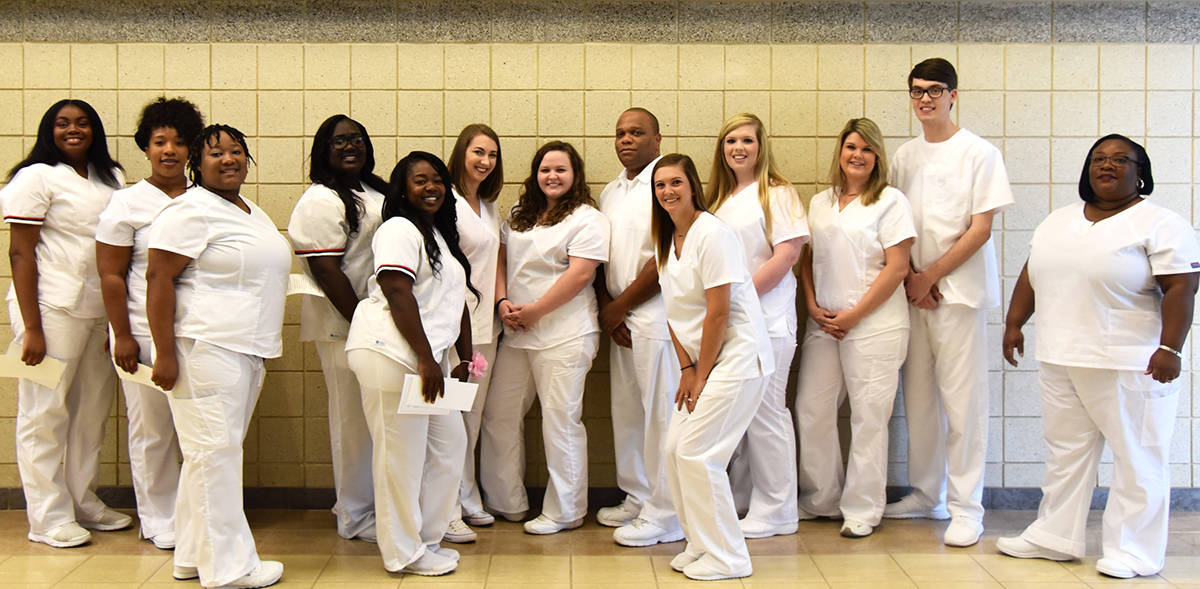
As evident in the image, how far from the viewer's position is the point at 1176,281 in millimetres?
3426

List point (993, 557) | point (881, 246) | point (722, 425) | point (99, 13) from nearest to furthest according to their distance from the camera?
point (722, 425), point (993, 557), point (881, 246), point (99, 13)

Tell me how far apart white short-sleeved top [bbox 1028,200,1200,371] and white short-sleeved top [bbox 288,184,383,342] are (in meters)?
2.51

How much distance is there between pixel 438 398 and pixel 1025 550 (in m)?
2.24

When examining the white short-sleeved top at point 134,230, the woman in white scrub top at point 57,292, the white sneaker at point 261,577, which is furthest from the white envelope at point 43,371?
the white sneaker at point 261,577

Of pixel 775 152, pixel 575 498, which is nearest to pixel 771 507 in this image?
pixel 575 498

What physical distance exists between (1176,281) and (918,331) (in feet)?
3.24

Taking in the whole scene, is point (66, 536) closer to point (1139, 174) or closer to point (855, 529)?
point (855, 529)

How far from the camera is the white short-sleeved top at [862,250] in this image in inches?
158

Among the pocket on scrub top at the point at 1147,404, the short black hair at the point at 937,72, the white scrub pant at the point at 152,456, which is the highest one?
the short black hair at the point at 937,72

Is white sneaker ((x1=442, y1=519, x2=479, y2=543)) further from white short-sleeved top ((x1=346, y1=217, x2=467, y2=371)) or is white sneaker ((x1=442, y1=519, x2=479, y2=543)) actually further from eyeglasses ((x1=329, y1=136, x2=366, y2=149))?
eyeglasses ((x1=329, y1=136, x2=366, y2=149))

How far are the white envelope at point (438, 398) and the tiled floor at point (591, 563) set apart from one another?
2.03 ft

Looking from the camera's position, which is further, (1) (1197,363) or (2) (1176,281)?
(1) (1197,363)

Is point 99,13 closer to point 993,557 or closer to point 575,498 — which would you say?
point 575,498

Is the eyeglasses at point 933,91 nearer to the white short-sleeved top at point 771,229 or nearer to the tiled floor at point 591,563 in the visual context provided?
the white short-sleeved top at point 771,229
